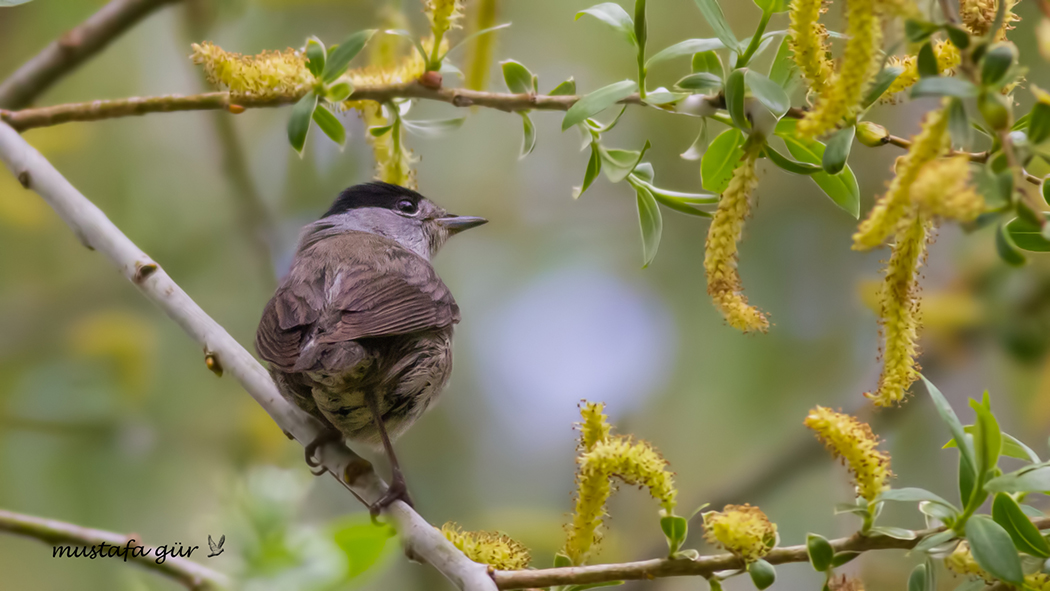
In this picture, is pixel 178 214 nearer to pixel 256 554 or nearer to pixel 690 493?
pixel 690 493

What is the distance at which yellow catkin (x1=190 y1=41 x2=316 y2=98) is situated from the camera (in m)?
2.25

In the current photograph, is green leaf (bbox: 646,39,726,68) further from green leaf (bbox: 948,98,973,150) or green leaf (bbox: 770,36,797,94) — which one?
green leaf (bbox: 948,98,973,150)

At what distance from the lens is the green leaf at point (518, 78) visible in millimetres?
2197

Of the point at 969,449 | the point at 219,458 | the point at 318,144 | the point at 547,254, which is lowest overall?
the point at 219,458

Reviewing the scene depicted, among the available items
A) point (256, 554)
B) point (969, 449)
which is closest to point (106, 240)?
point (256, 554)

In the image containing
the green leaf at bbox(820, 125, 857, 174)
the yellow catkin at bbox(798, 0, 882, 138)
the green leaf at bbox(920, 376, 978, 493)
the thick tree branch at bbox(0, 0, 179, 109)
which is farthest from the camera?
the thick tree branch at bbox(0, 0, 179, 109)

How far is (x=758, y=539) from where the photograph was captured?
1.56m

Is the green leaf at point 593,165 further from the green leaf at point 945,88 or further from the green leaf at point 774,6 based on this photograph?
the green leaf at point 945,88

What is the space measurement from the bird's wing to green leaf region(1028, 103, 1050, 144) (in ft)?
6.35

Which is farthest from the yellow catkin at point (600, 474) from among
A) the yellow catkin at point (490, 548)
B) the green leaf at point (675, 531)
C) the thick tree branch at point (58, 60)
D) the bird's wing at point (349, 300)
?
the thick tree branch at point (58, 60)

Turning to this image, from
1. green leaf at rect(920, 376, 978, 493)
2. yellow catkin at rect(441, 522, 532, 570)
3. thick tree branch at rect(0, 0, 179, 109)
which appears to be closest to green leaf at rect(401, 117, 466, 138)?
yellow catkin at rect(441, 522, 532, 570)

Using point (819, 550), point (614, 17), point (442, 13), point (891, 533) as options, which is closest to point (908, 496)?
point (891, 533)

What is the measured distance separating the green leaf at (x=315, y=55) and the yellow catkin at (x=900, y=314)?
1.35 metres

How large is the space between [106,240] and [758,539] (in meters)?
2.00
